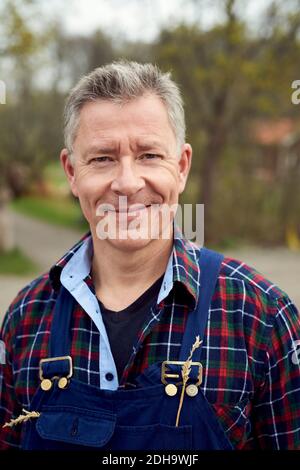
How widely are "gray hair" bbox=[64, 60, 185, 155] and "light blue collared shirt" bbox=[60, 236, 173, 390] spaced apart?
0.36 m

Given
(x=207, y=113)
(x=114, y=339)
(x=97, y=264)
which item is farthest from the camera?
(x=207, y=113)

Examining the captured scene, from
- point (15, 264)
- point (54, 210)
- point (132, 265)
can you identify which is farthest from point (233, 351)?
point (54, 210)

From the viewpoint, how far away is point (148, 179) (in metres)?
1.63

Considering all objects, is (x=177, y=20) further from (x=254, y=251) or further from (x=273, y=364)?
(x=273, y=364)

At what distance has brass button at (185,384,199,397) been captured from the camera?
1502 millimetres

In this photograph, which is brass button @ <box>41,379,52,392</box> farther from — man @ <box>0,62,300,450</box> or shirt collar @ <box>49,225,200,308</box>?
shirt collar @ <box>49,225,200,308</box>

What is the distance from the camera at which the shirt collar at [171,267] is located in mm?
1623

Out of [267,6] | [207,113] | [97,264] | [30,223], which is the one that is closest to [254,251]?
[207,113]

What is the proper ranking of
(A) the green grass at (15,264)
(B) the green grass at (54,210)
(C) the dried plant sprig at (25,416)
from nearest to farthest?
(C) the dried plant sprig at (25,416) → (A) the green grass at (15,264) → (B) the green grass at (54,210)

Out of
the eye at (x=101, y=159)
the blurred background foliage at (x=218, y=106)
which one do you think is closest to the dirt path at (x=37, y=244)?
the blurred background foliage at (x=218, y=106)

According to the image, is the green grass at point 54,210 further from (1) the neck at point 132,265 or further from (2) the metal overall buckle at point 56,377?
(2) the metal overall buckle at point 56,377

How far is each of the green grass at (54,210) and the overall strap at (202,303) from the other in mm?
11823

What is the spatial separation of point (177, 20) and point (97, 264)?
30.0 feet

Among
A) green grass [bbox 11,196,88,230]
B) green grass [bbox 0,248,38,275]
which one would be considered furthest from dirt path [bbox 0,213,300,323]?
green grass [bbox 11,196,88,230]
